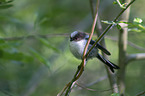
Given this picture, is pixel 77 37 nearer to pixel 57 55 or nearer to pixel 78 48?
pixel 78 48

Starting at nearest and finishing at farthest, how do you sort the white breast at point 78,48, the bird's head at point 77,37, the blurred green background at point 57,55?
the white breast at point 78,48 → the bird's head at point 77,37 → the blurred green background at point 57,55

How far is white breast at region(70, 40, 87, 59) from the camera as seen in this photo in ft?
8.67

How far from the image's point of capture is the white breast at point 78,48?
2.64 metres

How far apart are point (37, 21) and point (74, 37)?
570 millimetres

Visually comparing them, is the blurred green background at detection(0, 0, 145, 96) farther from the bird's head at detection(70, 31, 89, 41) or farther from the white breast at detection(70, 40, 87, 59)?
the white breast at detection(70, 40, 87, 59)

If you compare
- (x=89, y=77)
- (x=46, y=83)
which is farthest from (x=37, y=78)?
(x=89, y=77)

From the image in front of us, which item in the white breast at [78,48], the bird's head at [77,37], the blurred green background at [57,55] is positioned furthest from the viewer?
the blurred green background at [57,55]

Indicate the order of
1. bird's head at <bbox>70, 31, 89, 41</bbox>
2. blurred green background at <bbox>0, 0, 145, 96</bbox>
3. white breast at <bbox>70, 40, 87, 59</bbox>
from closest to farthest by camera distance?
white breast at <bbox>70, 40, 87, 59</bbox> → bird's head at <bbox>70, 31, 89, 41</bbox> → blurred green background at <bbox>0, 0, 145, 96</bbox>

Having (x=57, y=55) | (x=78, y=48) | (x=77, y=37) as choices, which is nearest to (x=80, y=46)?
→ (x=78, y=48)

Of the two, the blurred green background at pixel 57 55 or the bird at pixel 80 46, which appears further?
the blurred green background at pixel 57 55

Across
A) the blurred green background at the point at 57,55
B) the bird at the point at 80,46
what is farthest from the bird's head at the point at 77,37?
the blurred green background at the point at 57,55

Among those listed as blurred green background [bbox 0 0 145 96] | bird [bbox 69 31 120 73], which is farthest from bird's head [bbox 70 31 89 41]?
blurred green background [bbox 0 0 145 96]

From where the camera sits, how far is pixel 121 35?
2656 mm

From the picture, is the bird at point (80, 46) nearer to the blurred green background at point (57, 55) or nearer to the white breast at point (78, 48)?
the white breast at point (78, 48)
